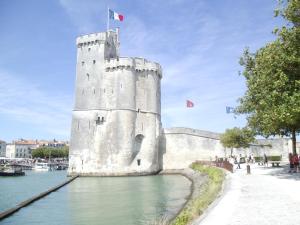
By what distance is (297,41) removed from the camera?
16.4 meters

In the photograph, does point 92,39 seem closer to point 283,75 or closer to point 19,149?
point 283,75

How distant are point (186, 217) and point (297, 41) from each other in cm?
1102

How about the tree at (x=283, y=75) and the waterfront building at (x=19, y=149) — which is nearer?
the tree at (x=283, y=75)

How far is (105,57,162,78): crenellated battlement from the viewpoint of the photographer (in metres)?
44.3

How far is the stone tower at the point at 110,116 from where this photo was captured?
1689 inches

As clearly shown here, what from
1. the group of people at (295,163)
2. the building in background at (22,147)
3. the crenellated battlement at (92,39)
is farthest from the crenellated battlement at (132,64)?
the building in background at (22,147)

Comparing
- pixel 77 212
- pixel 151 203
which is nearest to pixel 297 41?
pixel 151 203

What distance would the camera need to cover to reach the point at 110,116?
143 ft

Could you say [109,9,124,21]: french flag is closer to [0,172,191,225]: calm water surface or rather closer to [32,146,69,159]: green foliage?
[0,172,191,225]: calm water surface

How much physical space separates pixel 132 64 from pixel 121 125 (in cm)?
808

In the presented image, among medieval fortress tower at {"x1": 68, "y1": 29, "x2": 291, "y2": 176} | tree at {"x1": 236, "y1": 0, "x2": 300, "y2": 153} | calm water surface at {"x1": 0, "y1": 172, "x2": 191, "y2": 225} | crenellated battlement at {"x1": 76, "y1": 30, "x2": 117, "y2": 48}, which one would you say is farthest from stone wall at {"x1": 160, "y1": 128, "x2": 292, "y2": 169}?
tree at {"x1": 236, "y1": 0, "x2": 300, "y2": 153}

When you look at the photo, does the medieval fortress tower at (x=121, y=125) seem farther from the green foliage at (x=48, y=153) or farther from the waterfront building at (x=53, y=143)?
the waterfront building at (x=53, y=143)

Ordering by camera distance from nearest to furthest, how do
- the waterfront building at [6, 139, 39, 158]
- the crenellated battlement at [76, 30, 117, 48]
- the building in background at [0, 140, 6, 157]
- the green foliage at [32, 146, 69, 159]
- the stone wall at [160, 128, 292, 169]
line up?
1. the crenellated battlement at [76, 30, 117, 48]
2. the stone wall at [160, 128, 292, 169]
3. the green foliage at [32, 146, 69, 159]
4. the waterfront building at [6, 139, 39, 158]
5. the building in background at [0, 140, 6, 157]

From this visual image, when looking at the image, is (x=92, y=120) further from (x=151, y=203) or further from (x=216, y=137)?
(x=151, y=203)
